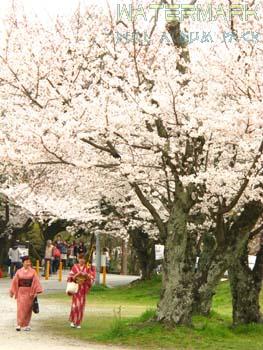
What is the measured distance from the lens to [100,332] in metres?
13.9

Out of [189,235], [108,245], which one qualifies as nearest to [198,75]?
[189,235]

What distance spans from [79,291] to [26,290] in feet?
4.11

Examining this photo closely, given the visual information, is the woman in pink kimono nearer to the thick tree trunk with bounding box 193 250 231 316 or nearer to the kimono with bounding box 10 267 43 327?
the kimono with bounding box 10 267 43 327

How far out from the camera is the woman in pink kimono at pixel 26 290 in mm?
13984

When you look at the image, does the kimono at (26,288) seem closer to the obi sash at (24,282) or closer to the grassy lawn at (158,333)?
the obi sash at (24,282)

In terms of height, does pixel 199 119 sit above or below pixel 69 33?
below

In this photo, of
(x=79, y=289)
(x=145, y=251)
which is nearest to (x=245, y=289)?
(x=79, y=289)

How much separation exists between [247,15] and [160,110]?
253 centimetres

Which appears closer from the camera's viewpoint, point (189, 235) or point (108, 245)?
point (189, 235)

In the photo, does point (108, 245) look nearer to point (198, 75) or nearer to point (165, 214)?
point (165, 214)

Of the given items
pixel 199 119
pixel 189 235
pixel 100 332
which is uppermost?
pixel 199 119

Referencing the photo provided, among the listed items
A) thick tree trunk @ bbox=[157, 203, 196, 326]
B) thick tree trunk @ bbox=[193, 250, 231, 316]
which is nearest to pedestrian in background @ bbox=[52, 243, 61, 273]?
thick tree trunk @ bbox=[193, 250, 231, 316]

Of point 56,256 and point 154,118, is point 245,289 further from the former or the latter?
point 56,256

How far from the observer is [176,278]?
13.1 metres
